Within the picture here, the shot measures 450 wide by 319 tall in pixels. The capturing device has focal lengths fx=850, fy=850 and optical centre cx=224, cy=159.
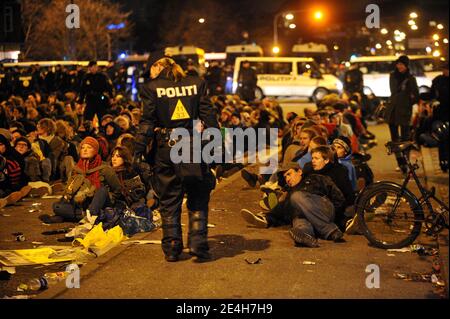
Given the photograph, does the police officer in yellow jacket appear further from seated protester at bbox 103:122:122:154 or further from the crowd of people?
seated protester at bbox 103:122:122:154

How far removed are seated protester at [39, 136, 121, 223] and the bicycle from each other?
3.01m

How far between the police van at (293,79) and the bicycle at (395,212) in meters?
26.6

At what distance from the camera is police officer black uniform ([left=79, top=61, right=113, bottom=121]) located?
1831cm

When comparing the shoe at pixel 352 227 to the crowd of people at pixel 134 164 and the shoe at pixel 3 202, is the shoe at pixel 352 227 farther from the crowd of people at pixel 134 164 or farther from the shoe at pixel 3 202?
the shoe at pixel 3 202

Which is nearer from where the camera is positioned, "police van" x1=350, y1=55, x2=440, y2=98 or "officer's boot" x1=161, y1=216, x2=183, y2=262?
"officer's boot" x1=161, y1=216, x2=183, y2=262

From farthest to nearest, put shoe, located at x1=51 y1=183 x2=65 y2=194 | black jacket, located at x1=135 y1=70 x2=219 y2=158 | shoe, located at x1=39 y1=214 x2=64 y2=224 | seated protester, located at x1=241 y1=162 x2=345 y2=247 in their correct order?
shoe, located at x1=51 y1=183 x2=65 y2=194, shoe, located at x1=39 y1=214 x2=64 y2=224, seated protester, located at x1=241 y1=162 x2=345 y2=247, black jacket, located at x1=135 y1=70 x2=219 y2=158

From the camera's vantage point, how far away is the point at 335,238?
8500 mm

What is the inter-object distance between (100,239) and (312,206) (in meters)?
2.20

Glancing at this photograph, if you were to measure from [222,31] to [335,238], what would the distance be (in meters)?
72.5

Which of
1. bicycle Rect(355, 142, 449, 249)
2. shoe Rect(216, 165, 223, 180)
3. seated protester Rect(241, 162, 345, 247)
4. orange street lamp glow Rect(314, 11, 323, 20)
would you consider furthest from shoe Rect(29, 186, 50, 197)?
orange street lamp glow Rect(314, 11, 323, 20)

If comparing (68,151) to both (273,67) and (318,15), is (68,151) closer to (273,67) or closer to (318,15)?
(273,67)

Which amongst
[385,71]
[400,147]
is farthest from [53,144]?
[385,71]

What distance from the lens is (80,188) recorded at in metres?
10.1
